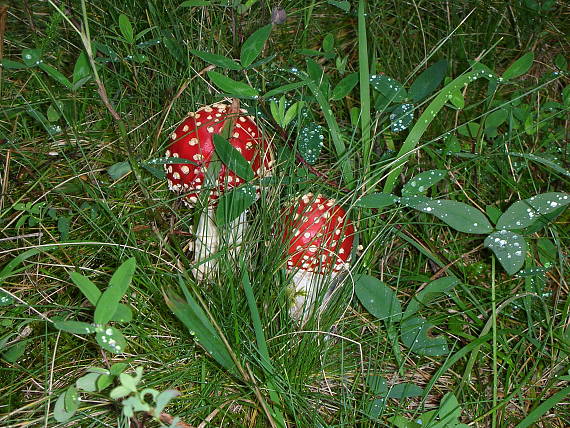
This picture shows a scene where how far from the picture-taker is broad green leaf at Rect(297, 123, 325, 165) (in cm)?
200

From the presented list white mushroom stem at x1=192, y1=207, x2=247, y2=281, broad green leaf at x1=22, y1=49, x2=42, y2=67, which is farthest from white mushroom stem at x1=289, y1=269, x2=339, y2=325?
broad green leaf at x1=22, y1=49, x2=42, y2=67

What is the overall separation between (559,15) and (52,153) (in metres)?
2.13

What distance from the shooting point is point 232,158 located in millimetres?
1810

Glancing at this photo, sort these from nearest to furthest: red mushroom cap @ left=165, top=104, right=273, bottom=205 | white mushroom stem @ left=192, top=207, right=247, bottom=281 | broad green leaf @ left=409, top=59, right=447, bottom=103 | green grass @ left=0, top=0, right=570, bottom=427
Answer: green grass @ left=0, top=0, right=570, bottom=427 < white mushroom stem @ left=192, top=207, right=247, bottom=281 < red mushroom cap @ left=165, top=104, right=273, bottom=205 < broad green leaf @ left=409, top=59, right=447, bottom=103

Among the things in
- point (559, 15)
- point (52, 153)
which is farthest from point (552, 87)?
point (52, 153)

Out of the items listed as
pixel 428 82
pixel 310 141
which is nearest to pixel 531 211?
pixel 428 82

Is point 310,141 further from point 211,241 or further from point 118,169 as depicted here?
point 118,169

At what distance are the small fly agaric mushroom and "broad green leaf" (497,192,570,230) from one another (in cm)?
44

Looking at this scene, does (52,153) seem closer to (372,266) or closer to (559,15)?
(372,266)

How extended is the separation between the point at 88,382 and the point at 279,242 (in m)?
0.61

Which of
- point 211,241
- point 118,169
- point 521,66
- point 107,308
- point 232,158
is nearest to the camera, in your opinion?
point 107,308

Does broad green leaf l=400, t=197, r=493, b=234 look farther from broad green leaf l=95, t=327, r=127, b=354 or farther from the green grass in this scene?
broad green leaf l=95, t=327, r=127, b=354

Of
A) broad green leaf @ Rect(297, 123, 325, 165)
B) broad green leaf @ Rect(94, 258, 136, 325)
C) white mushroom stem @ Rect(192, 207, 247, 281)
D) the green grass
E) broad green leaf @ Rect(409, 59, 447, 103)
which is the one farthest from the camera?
broad green leaf @ Rect(409, 59, 447, 103)

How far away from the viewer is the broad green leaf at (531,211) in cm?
185
